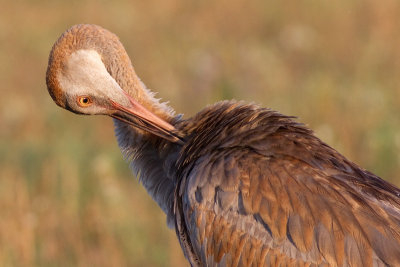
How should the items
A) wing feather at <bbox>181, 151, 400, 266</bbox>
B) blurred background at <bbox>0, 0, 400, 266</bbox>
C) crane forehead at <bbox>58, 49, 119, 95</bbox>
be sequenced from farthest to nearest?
blurred background at <bbox>0, 0, 400, 266</bbox>
crane forehead at <bbox>58, 49, 119, 95</bbox>
wing feather at <bbox>181, 151, 400, 266</bbox>

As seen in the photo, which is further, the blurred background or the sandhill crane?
the blurred background

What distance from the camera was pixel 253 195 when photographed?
15.3 ft

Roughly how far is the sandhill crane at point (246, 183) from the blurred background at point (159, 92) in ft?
5.63

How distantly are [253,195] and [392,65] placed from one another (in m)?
6.98

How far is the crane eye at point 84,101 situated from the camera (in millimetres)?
5480

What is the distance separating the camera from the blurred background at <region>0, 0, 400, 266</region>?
24.0ft

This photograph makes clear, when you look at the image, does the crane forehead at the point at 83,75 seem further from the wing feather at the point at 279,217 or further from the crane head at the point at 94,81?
the wing feather at the point at 279,217

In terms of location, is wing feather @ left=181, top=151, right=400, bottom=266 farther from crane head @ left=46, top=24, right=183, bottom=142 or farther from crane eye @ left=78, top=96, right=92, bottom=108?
crane eye @ left=78, top=96, right=92, bottom=108

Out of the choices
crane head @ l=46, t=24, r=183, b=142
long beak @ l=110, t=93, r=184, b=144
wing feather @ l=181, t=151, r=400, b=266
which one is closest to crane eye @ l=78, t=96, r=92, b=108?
crane head @ l=46, t=24, r=183, b=142

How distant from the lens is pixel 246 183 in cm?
470

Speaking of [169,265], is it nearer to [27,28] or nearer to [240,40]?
[240,40]

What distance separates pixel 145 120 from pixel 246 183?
1.12m

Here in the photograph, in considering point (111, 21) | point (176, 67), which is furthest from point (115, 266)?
point (111, 21)

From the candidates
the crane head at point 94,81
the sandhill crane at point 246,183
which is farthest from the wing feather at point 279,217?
the crane head at point 94,81
